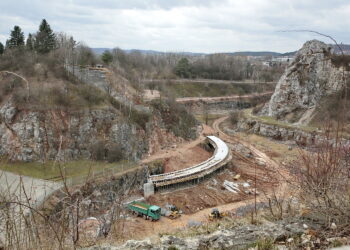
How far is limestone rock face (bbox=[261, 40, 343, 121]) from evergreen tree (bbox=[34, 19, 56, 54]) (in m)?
33.7

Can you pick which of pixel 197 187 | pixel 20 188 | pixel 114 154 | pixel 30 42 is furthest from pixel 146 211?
pixel 30 42

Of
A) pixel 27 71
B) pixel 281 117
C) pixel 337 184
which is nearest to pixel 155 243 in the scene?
pixel 337 184

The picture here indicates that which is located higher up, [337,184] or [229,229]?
[337,184]

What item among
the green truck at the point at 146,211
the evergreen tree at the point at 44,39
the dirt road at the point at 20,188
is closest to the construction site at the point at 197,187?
the green truck at the point at 146,211

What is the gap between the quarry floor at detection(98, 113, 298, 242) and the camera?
18.7 meters

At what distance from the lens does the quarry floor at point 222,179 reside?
61.4 ft

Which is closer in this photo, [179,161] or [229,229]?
[229,229]

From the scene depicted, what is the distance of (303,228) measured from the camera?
4230 mm

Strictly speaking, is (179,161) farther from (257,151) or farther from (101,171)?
(257,151)

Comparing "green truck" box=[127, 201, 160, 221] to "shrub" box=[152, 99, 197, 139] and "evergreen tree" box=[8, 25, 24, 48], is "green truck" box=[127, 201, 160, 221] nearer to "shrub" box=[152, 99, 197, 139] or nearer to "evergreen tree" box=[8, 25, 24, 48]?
"shrub" box=[152, 99, 197, 139]

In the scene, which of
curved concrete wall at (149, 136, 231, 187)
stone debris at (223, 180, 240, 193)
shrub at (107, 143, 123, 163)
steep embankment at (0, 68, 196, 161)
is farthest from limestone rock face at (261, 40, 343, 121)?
shrub at (107, 143, 123, 163)

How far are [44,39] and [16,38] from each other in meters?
3.55

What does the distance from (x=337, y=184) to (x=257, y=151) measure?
31.0 metres

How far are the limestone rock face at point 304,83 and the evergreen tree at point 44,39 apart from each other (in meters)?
33.7
